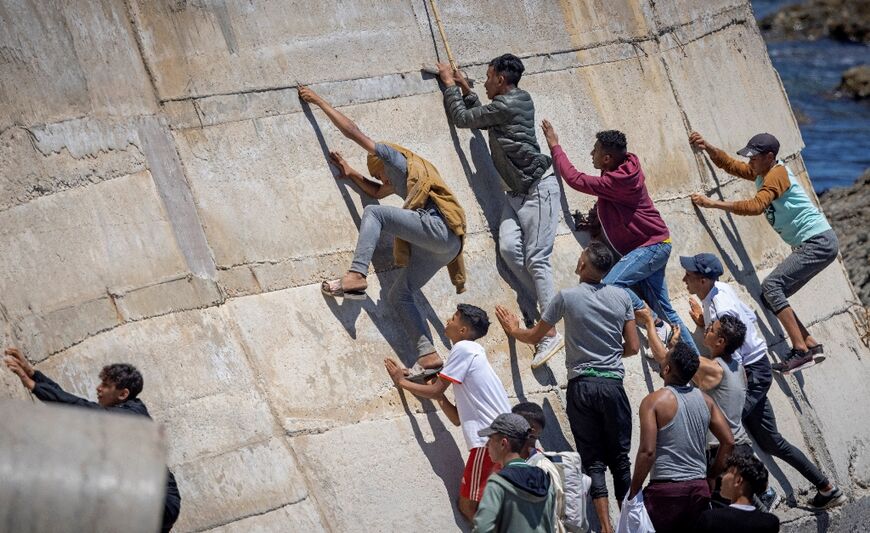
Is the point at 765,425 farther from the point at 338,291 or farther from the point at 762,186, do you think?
the point at 338,291

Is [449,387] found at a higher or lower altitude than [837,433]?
higher

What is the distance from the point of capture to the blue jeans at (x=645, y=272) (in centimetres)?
976

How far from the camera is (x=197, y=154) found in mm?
Result: 8727

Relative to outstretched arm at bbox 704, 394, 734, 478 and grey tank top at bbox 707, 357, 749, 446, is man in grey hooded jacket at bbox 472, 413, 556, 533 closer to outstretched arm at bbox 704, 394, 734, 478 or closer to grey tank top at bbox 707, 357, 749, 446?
outstretched arm at bbox 704, 394, 734, 478

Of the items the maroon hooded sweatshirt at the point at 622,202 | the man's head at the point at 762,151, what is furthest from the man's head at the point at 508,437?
the man's head at the point at 762,151

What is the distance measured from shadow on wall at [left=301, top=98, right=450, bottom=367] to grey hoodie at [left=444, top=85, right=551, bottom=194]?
3.01 ft

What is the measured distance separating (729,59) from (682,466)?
469 cm

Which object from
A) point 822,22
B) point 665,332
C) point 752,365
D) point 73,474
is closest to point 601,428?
point 665,332

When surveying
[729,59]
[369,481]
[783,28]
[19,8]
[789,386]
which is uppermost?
[19,8]

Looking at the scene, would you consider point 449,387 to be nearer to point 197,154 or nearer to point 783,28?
point 197,154

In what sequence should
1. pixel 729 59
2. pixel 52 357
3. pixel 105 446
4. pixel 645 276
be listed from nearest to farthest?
1. pixel 105 446
2. pixel 52 357
3. pixel 645 276
4. pixel 729 59

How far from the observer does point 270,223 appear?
29.1 ft

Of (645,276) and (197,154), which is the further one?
(645,276)

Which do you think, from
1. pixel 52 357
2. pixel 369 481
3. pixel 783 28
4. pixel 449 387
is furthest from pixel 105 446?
pixel 783 28
